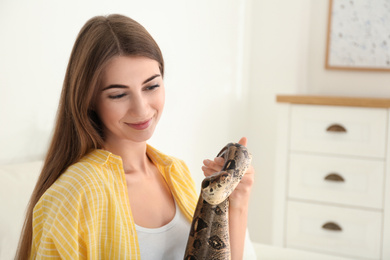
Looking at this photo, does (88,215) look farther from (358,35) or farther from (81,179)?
(358,35)

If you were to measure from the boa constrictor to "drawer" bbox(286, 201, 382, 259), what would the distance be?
1711 mm

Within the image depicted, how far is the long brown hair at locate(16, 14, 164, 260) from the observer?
0.88 meters

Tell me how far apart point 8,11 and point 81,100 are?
1.53 feet

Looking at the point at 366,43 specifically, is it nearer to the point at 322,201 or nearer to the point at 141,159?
the point at 322,201

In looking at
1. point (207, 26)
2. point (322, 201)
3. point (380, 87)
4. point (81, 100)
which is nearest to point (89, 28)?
point (81, 100)

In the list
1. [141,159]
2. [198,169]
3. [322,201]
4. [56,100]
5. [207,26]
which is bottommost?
[322,201]

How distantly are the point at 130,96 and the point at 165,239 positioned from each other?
12.1 inches

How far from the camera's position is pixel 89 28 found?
2.99 feet

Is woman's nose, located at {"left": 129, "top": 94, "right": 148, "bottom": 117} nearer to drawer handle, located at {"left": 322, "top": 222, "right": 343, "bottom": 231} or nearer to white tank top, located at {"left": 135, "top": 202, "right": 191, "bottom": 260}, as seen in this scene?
white tank top, located at {"left": 135, "top": 202, "right": 191, "bottom": 260}

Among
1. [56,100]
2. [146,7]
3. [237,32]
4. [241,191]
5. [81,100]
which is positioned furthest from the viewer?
[237,32]

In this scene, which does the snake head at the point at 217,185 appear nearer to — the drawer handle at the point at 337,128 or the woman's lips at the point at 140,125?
the woman's lips at the point at 140,125

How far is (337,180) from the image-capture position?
2.46 meters

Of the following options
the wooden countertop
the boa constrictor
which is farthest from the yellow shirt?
the wooden countertop

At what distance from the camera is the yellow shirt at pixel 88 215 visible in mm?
806
